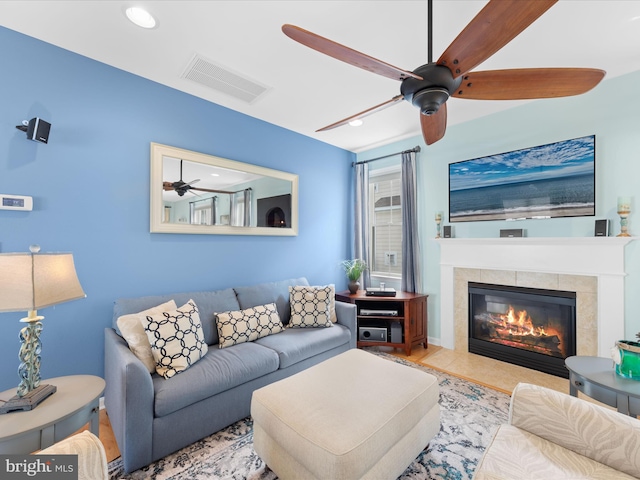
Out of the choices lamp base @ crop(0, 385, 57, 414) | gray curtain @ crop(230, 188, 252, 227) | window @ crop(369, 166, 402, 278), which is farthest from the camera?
window @ crop(369, 166, 402, 278)

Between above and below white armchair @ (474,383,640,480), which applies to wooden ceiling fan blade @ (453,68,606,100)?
above

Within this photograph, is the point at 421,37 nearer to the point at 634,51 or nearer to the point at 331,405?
the point at 634,51

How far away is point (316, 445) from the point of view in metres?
1.25

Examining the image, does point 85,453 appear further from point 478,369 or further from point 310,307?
point 478,369

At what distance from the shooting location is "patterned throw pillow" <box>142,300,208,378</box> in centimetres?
190

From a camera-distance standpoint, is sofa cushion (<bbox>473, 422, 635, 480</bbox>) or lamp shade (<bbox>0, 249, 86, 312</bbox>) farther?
lamp shade (<bbox>0, 249, 86, 312</bbox>)

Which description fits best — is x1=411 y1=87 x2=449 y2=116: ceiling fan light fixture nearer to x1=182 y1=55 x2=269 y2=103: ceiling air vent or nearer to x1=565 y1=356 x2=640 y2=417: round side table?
x1=182 y1=55 x2=269 y2=103: ceiling air vent

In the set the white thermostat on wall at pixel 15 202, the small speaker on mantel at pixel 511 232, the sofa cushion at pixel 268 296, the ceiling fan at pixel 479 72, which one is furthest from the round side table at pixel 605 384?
the white thermostat on wall at pixel 15 202

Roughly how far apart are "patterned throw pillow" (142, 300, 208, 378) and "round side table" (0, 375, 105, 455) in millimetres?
379

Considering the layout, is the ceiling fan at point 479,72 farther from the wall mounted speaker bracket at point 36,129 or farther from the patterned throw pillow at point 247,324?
the patterned throw pillow at point 247,324

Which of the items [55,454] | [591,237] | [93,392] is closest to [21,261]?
[93,392]

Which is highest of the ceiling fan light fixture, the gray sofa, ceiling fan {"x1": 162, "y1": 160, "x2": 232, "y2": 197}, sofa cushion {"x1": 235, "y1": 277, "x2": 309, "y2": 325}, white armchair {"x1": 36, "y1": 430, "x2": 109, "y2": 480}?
the ceiling fan light fixture

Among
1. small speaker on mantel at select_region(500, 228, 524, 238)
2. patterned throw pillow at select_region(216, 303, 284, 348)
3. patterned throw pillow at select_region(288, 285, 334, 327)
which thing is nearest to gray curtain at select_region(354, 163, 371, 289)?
patterned throw pillow at select_region(288, 285, 334, 327)

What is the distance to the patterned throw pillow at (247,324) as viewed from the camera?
2443 mm
